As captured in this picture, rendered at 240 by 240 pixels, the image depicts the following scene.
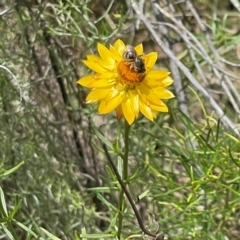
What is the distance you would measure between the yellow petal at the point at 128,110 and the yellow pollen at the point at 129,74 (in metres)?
0.03

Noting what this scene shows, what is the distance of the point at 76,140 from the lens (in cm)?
198

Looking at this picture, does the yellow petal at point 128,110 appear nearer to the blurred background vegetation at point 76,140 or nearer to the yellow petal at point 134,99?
the yellow petal at point 134,99

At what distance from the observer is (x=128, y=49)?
3.46ft

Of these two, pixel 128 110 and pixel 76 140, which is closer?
pixel 128 110

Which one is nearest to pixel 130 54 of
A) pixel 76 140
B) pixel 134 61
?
pixel 134 61

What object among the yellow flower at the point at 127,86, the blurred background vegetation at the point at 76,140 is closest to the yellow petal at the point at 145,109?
the yellow flower at the point at 127,86

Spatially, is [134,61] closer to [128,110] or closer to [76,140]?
[128,110]

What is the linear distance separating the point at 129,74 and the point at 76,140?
954mm

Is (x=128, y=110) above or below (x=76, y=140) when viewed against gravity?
above

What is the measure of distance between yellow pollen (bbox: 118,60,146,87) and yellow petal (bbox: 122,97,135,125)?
0.10 feet

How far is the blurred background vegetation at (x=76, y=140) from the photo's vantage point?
5.27 ft

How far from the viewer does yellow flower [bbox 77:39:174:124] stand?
3.36 ft

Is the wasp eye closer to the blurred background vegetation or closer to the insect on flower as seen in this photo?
the insect on flower

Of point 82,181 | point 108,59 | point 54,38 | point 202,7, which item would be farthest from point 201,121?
point 108,59
